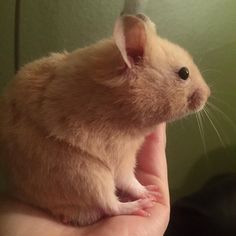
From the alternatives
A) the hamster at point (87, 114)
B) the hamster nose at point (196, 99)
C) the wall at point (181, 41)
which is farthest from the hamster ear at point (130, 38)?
A: the wall at point (181, 41)

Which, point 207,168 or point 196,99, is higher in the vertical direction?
point 196,99

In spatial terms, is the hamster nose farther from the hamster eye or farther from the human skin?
the human skin

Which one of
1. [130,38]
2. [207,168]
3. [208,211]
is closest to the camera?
[130,38]

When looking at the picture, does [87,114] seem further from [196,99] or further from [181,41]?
[181,41]

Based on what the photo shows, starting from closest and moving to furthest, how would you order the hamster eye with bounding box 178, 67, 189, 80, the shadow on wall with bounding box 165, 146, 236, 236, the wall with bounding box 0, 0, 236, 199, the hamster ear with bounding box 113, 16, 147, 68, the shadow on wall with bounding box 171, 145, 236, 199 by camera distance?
the hamster ear with bounding box 113, 16, 147, 68 → the hamster eye with bounding box 178, 67, 189, 80 → the wall with bounding box 0, 0, 236, 199 → the shadow on wall with bounding box 165, 146, 236, 236 → the shadow on wall with bounding box 171, 145, 236, 199

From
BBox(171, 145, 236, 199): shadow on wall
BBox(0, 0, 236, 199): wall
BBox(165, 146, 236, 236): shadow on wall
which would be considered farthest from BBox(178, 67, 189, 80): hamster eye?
BBox(171, 145, 236, 199): shadow on wall

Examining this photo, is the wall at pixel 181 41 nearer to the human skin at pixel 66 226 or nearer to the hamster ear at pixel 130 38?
the human skin at pixel 66 226

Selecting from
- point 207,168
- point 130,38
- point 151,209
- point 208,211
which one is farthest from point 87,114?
point 207,168
